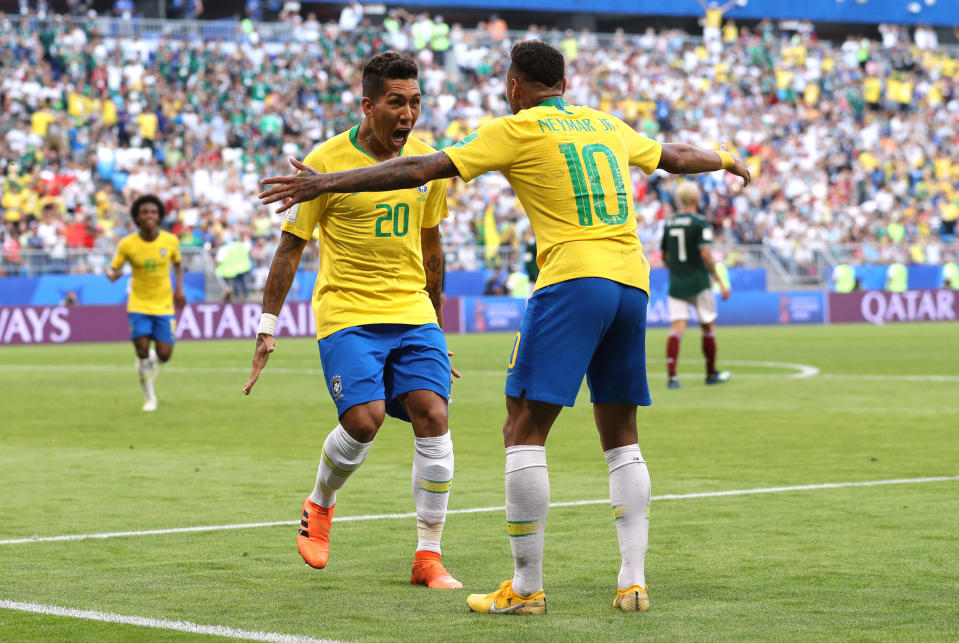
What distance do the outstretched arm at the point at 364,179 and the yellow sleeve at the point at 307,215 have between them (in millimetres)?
1161

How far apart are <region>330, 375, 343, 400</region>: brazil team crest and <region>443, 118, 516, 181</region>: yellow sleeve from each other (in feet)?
4.64

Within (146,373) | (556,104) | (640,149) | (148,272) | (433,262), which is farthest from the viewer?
(146,373)

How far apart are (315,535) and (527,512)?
1.37 meters

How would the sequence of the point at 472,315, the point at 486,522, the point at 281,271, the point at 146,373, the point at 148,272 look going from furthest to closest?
1. the point at 472,315
2. the point at 146,373
3. the point at 148,272
4. the point at 486,522
5. the point at 281,271

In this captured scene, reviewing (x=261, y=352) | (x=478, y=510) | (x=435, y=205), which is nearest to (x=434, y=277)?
A: (x=435, y=205)

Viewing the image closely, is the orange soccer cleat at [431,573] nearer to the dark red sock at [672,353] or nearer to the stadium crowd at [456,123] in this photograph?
the dark red sock at [672,353]

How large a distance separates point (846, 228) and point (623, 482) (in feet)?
124

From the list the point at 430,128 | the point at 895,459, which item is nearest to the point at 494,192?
the point at 430,128

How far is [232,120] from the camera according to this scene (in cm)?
3731

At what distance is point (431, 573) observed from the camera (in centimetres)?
634

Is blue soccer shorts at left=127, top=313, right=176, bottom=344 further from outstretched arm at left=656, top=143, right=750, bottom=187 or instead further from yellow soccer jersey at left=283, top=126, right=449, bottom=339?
outstretched arm at left=656, top=143, right=750, bottom=187

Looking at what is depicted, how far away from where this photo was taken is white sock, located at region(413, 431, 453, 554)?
259 inches

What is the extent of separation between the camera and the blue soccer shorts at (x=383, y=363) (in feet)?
21.4

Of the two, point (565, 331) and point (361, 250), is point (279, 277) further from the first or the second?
point (565, 331)
